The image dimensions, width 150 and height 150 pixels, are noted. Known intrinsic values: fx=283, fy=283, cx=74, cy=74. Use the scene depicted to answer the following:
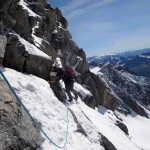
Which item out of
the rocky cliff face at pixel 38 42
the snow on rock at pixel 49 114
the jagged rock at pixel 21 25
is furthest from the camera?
the jagged rock at pixel 21 25

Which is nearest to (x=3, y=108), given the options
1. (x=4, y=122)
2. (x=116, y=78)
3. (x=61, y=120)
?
(x=4, y=122)

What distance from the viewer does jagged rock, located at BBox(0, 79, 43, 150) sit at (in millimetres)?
12719

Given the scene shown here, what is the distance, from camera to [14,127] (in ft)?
44.0

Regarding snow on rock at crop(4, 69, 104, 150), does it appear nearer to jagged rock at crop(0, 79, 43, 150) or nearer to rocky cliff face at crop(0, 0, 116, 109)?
jagged rock at crop(0, 79, 43, 150)

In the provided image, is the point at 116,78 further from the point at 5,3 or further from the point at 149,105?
the point at 5,3

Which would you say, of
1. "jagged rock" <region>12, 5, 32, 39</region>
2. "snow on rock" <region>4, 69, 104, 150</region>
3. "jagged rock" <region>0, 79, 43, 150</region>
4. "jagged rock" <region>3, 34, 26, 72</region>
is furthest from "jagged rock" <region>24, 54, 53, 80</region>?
"jagged rock" <region>0, 79, 43, 150</region>

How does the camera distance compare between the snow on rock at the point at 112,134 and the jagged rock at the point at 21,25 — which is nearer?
the snow on rock at the point at 112,134

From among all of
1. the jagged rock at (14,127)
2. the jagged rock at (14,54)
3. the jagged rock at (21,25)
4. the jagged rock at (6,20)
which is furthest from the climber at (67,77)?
the jagged rock at (14,127)

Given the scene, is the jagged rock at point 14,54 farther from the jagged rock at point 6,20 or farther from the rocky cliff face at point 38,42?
the jagged rock at point 6,20

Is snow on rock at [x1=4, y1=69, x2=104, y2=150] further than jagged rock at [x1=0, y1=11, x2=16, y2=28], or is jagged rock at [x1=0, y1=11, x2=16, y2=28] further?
jagged rock at [x1=0, y1=11, x2=16, y2=28]

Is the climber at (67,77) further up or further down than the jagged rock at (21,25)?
further down

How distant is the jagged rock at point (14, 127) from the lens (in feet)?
41.7

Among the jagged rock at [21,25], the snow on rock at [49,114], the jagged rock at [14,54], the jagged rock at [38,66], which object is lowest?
the snow on rock at [49,114]

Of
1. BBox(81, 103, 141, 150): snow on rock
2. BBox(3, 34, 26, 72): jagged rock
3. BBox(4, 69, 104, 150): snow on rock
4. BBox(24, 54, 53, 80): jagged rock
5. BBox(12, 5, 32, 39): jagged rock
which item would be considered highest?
BBox(12, 5, 32, 39): jagged rock
